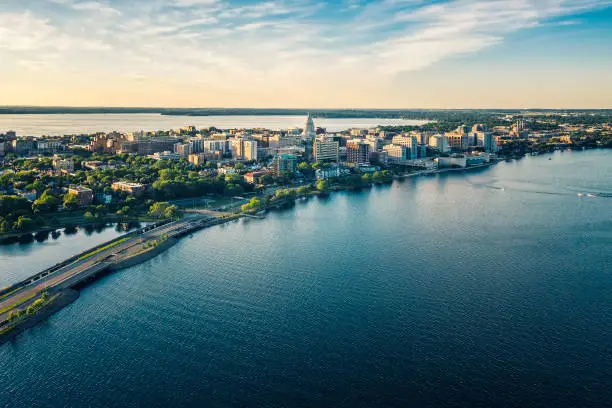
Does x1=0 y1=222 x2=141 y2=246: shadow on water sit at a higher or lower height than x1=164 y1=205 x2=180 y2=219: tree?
lower

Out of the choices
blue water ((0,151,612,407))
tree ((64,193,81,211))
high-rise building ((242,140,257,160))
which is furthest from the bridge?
high-rise building ((242,140,257,160))

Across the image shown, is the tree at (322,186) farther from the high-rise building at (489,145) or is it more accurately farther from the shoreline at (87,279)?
the high-rise building at (489,145)

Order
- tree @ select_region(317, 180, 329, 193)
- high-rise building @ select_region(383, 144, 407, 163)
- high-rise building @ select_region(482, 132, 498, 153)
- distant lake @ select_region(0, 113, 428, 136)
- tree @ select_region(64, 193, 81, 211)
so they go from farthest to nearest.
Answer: distant lake @ select_region(0, 113, 428, 136) → high-rise building @ select_region(482, 132, 498, 153) → high-rise building @ select_region(383, 144, 407, 163) → tree @ select_region(317, 180, 329, 193) → tree @ select_region(64, 193, 81, 211)

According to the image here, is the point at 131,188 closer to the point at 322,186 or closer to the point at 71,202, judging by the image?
the point at 71,202

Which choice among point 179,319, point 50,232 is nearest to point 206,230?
point 50,232

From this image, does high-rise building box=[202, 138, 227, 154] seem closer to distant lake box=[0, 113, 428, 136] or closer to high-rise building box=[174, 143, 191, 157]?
high-rise building box=[174, 143, 191, 157]

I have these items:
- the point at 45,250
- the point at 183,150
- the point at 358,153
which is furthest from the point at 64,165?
the point at 358,153
